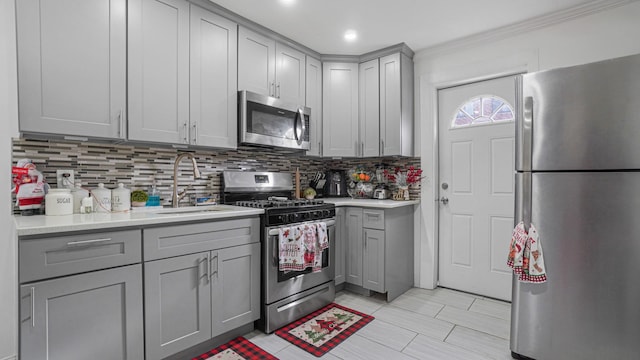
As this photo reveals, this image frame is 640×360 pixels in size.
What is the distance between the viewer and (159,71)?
6.68 ft

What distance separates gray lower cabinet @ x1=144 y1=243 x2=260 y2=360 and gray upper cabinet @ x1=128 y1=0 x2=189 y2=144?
874mm

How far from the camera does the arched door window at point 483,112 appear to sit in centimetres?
282

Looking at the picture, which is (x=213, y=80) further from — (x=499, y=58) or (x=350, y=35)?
(x=499, y=58)

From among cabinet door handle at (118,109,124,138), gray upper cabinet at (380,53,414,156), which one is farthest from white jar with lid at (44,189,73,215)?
gray upper cabinet at (380,53,414,156)

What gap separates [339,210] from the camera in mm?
2930

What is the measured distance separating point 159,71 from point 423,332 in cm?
264

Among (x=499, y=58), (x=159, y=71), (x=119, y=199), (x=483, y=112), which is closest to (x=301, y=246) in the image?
(x=119, y=199)

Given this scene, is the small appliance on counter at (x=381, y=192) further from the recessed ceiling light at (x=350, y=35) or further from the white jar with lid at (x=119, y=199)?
the white jar with lid at (x=119, y=199)

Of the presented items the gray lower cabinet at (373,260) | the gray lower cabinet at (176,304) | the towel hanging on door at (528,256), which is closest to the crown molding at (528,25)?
the towel hanging on door at (528,256)

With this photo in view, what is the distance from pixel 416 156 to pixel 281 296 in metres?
1.98

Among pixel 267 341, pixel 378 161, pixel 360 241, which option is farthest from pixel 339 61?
pixel 267 341

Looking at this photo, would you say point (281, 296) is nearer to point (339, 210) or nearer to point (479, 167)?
point (339, 210)

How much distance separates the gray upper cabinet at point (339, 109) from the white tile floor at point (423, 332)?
153cm

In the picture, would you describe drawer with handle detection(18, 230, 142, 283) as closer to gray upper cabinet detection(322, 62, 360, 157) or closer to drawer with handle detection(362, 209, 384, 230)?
drawer with handle detection(362, 209, 384, 230)
